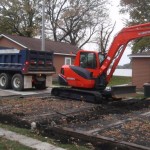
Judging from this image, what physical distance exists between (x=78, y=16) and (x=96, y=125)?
39.4 m

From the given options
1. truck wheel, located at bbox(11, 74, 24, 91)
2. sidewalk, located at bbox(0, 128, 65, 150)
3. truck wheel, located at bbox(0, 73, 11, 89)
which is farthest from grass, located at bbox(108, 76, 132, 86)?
sidewalk, located at bbox(0, 128, 65, 150)

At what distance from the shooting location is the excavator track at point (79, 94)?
14577 millimetres

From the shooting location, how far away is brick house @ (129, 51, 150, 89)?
2423 cm

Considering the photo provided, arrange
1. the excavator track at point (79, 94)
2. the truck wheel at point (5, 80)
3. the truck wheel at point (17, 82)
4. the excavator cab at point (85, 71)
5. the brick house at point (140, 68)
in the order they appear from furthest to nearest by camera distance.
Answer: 1. the brick house at point (140, 68)
2. the truck wheel at point (5, 80)
3. the truck wheel at point (17, 82)
4. the excavator cab at point (85, 71)
5. the excavator track at point (79, 94)

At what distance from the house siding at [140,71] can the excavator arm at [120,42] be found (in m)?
9.44

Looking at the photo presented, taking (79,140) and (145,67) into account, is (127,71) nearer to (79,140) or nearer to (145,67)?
(145,67)

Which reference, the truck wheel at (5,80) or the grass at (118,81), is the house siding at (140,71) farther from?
the truck wheel at (5,80)

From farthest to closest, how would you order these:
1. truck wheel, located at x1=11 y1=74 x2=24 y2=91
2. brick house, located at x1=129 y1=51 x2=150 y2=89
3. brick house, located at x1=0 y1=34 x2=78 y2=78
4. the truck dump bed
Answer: brick house, located at x1=0 y1=34 x2=78 y2=78, brick house, located at x1=129 y1=51 x2=150 y2=89, truck wheel, located at x1=11 y1=74 x2=24 y2=91, the truck dump bed

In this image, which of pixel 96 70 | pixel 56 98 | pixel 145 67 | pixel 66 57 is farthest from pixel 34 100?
pixel 66 57

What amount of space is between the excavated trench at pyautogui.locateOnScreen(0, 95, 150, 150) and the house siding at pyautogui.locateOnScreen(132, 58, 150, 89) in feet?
30.6

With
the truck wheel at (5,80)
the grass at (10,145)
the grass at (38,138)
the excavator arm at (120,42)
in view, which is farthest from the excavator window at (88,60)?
the grass at (10,145)

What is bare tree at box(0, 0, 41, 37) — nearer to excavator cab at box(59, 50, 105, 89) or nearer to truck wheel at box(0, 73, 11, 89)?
truck wheel at box(0, 73, 11, 89)

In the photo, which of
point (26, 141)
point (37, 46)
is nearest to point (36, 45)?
point (37, 46)

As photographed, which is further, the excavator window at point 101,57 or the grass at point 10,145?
the excavator window at point 101,57
